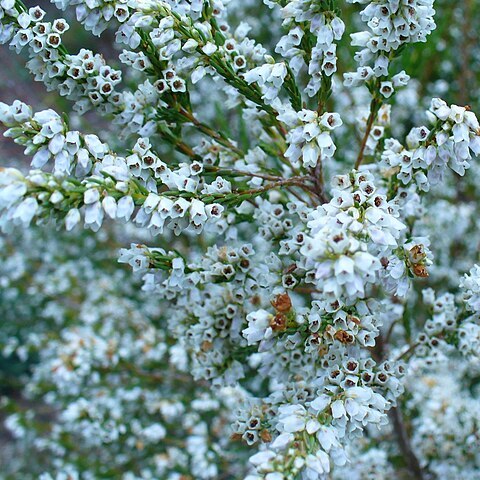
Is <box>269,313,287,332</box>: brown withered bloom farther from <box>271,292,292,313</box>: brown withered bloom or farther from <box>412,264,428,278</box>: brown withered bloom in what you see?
<box>412,264,428,278</box>: brown withered bloom

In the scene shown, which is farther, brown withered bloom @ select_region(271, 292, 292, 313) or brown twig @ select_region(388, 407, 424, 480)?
brown twig @ select_region(388, 407, 424, 480)

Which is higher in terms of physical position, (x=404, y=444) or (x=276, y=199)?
(x=276, y=199)

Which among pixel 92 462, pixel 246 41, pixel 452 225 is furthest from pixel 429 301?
pixel 92 462

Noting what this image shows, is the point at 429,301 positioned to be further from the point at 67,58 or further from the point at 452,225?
the point at 452,225

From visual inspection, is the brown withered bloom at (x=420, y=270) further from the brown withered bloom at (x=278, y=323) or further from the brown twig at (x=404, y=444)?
the brown twig at (x=404, y=444)

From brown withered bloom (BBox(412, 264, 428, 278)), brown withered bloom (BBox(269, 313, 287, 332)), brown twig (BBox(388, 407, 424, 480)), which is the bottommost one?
brown twig (BBox(388, 407, 424, 480))

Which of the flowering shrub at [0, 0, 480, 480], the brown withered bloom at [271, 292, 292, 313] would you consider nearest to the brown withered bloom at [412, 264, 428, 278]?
the flowering shrub at [0, 0, 480, 480]

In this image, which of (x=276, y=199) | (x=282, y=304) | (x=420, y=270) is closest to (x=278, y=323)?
(x=282, y=304)

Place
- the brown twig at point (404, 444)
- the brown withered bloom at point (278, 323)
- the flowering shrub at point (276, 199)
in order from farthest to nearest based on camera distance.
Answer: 1. the brown twig at point (404, 444)
2. the brown withered bloom at point (278, 323)
3. the flowering shrub at point (276, 199)

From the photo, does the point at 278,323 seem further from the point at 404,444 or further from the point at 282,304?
the point at 404,444

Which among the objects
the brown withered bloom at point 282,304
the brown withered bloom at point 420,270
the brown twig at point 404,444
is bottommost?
the brown twig at point 404,444

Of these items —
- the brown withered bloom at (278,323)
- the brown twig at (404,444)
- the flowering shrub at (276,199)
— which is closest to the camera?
the flowering shrub at (276,199)

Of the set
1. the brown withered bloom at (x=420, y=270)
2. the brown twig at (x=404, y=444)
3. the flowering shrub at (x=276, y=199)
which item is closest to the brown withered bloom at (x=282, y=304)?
the flowering shrub at (x=276, y=199)
